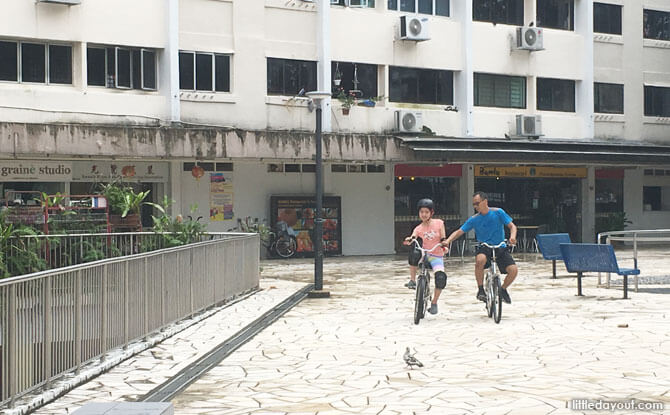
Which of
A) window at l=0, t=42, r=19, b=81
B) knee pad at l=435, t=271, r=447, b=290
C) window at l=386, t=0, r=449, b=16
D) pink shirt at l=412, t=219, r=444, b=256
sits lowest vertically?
knee pad at l=435, t=271, r=447, b=290

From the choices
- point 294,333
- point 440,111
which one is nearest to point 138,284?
point 294,333

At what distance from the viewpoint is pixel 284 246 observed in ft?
99.3

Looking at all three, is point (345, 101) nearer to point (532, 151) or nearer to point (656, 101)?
point (532, 151)

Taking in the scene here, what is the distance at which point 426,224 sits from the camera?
13469 mm

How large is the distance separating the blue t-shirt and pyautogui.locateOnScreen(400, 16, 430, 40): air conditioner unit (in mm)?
18433

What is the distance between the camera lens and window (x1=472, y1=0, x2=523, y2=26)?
34156 millimetres

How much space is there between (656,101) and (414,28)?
1213cm

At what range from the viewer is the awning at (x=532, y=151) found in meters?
30.1

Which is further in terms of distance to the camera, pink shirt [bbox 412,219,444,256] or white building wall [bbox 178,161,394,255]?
white building wall [bbox 178,161,394,255]

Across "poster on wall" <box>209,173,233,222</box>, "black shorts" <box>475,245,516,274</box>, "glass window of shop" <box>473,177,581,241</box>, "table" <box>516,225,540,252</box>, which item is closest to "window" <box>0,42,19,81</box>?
"poster on wall" <box>209,173,233,222</box>

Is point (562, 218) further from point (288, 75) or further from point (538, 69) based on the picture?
point (288, 75)

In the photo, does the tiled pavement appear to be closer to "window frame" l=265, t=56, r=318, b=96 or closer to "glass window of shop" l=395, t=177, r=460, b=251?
"window frame" l=265, t=56, r=318, b=96

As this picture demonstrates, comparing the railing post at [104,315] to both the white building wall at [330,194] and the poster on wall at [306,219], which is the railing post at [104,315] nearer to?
the white building wall at [330,194]

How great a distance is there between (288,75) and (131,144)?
6.31 m
